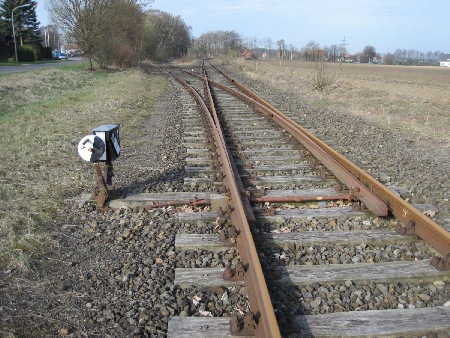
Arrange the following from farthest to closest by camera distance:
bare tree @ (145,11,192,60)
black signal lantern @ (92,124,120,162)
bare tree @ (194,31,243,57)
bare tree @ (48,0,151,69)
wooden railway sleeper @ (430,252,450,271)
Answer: bare tree @ (194,31,243,57), bare tree @ (145,11,192,60), bare tree @ (48,0,151,69), black signal lantern @ (92,124,120,162), wooden railway sleeper @ (430,252,450,271)

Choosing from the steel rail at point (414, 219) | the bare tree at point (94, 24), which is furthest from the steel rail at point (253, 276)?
the bare tree at point (94, 24)

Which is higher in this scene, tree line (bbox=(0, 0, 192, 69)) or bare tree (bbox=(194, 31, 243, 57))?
bare tree (bbox=(194, 31, 243, 57))

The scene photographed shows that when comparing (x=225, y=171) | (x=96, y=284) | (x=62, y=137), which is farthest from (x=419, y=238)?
(x=62, y=137)

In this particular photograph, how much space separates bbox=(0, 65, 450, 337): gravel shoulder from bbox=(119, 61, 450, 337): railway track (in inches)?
6.9

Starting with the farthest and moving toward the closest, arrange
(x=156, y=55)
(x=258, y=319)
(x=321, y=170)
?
1. (x=156, y=55)
2. (x=321, y=170)
3. (x=258, y=319)

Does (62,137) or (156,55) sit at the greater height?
(156,55)

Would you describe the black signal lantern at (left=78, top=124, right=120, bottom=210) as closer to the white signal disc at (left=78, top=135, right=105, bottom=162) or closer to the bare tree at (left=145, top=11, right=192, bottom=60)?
the white signal disc at (left=78, top=135, right=105, bottom=162)

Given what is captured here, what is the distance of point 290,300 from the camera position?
2.86 meters

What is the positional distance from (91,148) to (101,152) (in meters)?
0.11

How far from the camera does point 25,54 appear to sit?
59344mm

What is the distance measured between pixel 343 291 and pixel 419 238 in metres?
1.13

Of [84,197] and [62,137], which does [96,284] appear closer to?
[84,197]

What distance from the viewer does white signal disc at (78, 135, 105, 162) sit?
4.26 metres

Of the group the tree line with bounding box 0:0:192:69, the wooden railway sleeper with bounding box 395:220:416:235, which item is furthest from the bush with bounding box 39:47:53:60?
the wooden railway sleeper with bounding box 395:220:416:235
